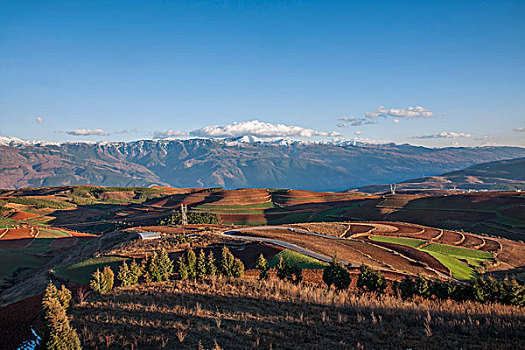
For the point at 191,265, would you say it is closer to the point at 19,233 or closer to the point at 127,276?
the point at 127,276

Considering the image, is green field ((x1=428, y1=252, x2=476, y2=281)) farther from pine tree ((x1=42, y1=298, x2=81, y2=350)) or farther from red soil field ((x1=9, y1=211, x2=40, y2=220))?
red soil field ((x1=9, y1=211, x2=40, y2=220))

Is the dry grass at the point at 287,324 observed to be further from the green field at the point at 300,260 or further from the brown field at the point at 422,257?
the brown field at the point at 422,257

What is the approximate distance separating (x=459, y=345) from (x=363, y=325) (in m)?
4.21

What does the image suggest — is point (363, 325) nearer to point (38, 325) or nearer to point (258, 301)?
point (258, 301)

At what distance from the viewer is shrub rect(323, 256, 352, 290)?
28.7 metres

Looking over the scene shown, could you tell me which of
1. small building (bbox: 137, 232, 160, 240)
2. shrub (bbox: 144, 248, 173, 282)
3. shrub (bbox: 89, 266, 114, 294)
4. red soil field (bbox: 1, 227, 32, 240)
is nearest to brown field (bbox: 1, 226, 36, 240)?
red soil field (bbox: 1, 227, 32, 240)

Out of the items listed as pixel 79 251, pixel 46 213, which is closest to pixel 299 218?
pixel 79 251

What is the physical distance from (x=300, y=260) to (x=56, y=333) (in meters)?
30.4

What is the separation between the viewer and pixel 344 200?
13562cm

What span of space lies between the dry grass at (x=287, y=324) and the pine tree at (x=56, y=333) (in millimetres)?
1929

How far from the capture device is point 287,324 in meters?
16.7

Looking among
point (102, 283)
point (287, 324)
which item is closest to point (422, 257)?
point (287, 324)

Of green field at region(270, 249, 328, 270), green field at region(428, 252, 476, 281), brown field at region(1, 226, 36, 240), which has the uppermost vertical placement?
green field at region(270, 249, 328, 270)

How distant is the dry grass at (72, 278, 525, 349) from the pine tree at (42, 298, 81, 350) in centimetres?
193
